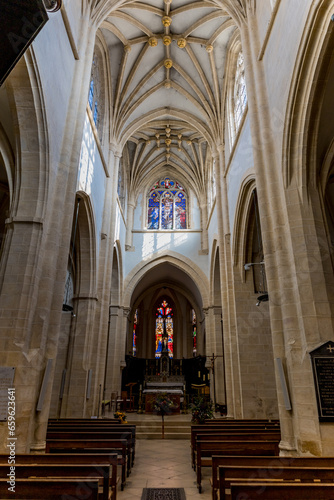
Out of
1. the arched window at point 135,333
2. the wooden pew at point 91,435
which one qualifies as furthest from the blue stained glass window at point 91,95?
the arched window at point 135,333

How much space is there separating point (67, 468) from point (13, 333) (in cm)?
328

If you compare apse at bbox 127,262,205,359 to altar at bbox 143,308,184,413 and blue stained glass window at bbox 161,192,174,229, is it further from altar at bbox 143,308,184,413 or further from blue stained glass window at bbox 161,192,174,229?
blue stained glass window at bbox 161,192,174,229

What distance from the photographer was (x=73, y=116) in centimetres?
847

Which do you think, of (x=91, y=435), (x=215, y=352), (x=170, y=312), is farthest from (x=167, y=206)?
(x=91, y=435)

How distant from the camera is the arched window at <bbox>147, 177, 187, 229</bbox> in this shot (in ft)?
72.9

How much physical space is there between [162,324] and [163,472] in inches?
789

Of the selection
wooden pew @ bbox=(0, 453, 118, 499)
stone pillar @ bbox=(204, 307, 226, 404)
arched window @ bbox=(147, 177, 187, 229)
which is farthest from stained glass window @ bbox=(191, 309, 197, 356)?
wooden pew @ bbox=(0, 453, 118, 499)

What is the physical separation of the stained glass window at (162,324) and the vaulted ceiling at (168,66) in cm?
1350

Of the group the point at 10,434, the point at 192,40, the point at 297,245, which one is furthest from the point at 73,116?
the point at 192,40

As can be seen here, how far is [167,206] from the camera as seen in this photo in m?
22.8

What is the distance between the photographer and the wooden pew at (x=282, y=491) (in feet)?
8.98

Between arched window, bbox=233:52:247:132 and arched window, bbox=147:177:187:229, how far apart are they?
31.1 ft

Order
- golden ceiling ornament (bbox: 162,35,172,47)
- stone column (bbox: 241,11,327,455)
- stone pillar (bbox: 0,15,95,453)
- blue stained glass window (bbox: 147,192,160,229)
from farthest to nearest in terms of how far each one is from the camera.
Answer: blue stained glass window (bbox: 147,192,160,229) → golden ceiling ornament (bbox: 162,35,172,47) → stone pillar (bbox: 0,15,95,453) → stone column (bbox: 241,11,327,455)

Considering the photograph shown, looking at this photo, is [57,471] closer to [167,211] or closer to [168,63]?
[168,63]
